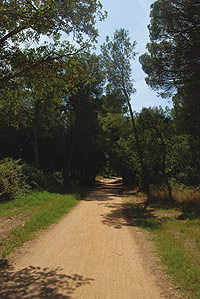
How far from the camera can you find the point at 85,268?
16.0ft

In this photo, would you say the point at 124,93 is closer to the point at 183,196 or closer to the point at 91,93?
the point at 183,196

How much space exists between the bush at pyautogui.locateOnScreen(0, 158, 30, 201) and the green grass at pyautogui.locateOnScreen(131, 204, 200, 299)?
734 cm

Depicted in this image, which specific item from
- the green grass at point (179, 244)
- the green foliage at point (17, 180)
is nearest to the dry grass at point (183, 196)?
the green grass at point (179, 244)

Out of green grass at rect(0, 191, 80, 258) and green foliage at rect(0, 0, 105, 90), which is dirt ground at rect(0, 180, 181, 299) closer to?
green grass at rect(0, 191, 80, 258)

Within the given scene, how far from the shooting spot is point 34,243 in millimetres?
6621

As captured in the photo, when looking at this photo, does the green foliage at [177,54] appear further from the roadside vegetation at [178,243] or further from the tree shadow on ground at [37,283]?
the tree shadow on ground at [37,283]

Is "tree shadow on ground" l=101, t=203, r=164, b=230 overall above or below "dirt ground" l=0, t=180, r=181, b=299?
below

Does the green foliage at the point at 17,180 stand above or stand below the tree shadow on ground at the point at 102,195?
above

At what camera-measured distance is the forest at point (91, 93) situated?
6.53 m

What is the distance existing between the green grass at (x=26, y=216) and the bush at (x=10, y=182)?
644 millimetres

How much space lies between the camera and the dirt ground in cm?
Result: 387

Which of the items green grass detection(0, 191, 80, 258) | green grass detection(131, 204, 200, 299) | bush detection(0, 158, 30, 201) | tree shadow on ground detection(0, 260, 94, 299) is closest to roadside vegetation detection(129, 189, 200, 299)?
green grass detection(131, 204, 200, 299)

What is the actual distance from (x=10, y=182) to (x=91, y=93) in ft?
54.2

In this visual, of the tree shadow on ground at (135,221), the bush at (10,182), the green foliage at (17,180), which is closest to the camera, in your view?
the tree shadow on ground at (135,221)
